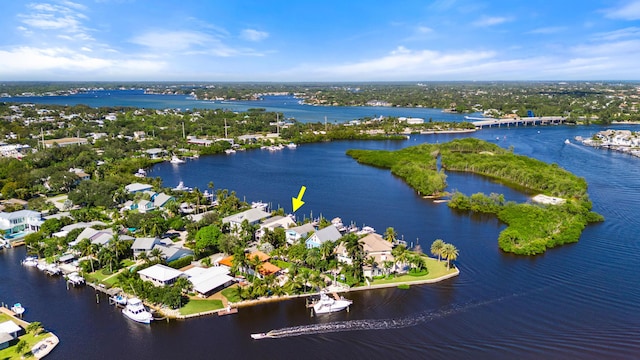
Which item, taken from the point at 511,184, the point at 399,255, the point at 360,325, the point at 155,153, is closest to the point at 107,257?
the point at 360,325

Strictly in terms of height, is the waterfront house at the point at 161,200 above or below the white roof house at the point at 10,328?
above

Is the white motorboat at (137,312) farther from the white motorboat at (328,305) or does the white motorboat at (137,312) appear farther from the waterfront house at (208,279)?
the white motorboat at (328,305)

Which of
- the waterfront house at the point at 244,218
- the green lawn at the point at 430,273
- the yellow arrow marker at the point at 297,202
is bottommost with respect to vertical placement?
the green lawn at the point at 430,273

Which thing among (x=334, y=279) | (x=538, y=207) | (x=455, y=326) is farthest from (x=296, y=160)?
(x=455, y=326)

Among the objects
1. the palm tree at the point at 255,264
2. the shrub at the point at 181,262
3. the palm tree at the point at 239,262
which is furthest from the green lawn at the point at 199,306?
the shrub at the point at 181,262

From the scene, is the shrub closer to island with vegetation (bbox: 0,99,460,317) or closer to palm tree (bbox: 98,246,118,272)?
island with vegetation (bbox: 0,99,460,317)
